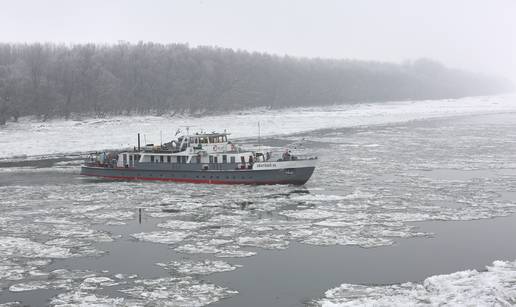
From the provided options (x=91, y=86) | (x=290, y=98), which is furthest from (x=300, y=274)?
(x=290, y=98)

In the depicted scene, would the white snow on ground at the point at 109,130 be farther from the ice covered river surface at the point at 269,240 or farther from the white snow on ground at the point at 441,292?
the white snow on ground at the point at 441,292

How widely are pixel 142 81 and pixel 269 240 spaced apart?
115 meters

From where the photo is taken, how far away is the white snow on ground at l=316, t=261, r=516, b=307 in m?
18.2

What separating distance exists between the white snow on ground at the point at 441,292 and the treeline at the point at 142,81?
Answer: 89076 millimetres

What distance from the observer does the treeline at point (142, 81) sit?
110 m

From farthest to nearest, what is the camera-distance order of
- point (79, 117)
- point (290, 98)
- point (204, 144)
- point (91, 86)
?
1. point (290, 98)
2. point (91, 86)
3. point (79, 117)
4. point (204, 144)

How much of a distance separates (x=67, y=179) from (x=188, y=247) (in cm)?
2640

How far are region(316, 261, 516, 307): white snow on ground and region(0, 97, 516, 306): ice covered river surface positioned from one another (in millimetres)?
64

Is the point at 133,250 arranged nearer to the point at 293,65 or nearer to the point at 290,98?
the point at 290,98

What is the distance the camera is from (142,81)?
136m

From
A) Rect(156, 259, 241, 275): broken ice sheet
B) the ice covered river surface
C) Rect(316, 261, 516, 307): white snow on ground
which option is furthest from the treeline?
Rect(316, 261, 516, 307): white snow on ground

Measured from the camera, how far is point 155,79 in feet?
455

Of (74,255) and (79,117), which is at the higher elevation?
(79,117)

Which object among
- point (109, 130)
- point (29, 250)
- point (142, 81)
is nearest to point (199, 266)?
point (29, 250)
